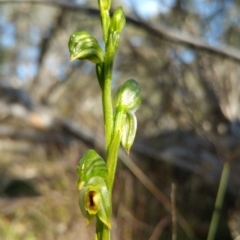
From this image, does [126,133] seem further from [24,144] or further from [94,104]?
[94,104]

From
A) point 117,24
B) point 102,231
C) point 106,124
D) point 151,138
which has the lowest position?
point 151,138

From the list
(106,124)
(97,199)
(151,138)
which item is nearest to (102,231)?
(97,199)

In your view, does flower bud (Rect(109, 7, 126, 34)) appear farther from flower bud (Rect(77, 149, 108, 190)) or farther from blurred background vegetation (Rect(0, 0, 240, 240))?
blurred background vegetation (Rect(0, 0, 240, 240))

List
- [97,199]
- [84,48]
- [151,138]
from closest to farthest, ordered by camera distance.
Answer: [97,199] < [84,48] < [151,138]

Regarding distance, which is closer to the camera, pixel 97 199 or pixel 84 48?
pixel 97 199

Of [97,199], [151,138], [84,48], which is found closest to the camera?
[97,199]

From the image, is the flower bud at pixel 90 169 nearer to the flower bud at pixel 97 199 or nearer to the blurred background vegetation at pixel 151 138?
the flower bud at pixel 97 199

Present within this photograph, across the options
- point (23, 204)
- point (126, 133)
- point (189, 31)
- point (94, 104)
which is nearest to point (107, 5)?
point (126, 133)

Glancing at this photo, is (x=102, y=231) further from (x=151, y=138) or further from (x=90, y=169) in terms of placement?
(x=151, y=138)
